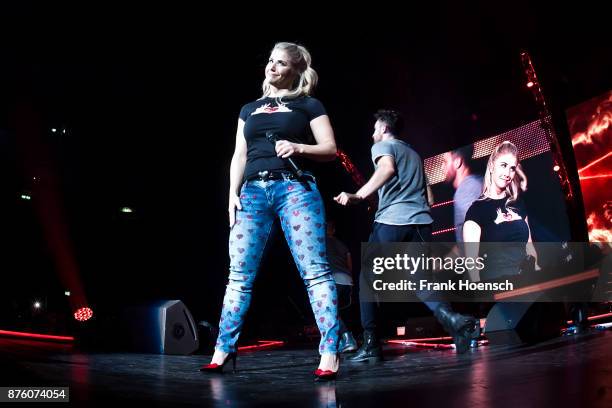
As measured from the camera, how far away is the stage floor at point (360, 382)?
5.54 ft

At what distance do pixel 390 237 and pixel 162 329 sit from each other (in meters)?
1.85

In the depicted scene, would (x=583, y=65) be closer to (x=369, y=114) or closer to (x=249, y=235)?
(x=369, y=114)

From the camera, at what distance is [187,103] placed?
673cm

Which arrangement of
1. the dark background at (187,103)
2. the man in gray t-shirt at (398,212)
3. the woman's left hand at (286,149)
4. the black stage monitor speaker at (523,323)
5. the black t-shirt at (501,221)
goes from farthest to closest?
the black t-shirt at (501,221) < the dark background at (187,103) < the black stage monitor speaker at (523,323) < the man in gray t-shirt at (398,212) < the woman's left hand at (286,149)

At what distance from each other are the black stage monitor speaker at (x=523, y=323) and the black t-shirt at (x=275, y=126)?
2.39 m

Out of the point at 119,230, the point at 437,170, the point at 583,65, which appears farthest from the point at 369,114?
the point at 119,230

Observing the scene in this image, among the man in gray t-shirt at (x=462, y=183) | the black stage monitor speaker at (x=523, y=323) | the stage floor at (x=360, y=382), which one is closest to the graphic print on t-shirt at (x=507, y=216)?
the man in gray t-shirt at (x=462, y=183)

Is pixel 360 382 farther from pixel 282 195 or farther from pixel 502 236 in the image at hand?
Answer: pixel 502 236

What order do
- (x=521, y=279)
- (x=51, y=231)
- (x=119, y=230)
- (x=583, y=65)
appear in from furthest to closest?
1. (x=119, y=230)
2. (x=51, y=231)
3. (x=583, y=65)
4. (x=521, y=279)

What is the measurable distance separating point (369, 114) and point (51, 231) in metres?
4.99

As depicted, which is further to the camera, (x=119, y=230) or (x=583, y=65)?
(x=119, y=230)

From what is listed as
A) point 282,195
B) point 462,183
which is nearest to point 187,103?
point 462,183

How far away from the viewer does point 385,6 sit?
6184mm

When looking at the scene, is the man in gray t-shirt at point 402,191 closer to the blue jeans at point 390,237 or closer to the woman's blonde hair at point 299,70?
the blue jeans at point 390,237
